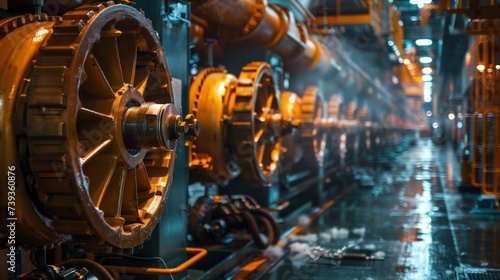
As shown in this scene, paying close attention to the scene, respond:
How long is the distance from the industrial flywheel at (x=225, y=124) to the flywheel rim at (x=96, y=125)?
166 centimetres

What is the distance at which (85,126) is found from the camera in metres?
2.68

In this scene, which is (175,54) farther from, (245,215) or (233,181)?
(233,181)

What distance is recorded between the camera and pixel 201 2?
4711 mm

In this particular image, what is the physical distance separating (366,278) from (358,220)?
3033 millimetres

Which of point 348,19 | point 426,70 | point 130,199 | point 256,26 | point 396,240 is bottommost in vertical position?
point 396,240

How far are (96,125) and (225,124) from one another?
2410 millimetres

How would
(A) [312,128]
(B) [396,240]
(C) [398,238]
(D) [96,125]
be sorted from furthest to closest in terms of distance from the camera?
(A) [312,128], (C) [398,238], (B) [396,240], (D) [96,125]

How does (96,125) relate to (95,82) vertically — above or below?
below

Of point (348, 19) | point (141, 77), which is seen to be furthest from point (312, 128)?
point (141, 77)

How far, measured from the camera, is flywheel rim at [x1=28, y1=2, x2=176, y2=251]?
225 centimetres

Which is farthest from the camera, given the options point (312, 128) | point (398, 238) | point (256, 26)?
point (312, 128)

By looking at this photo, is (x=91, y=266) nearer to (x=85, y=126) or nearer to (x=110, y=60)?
(x=85, y=126)

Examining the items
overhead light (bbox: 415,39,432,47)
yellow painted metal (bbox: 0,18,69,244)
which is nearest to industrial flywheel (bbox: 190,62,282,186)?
yellow painted metal (bbox: 0,18,69,244)

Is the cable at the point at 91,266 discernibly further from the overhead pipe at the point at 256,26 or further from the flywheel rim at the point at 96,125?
the overhead pipe at the point at 256,26
